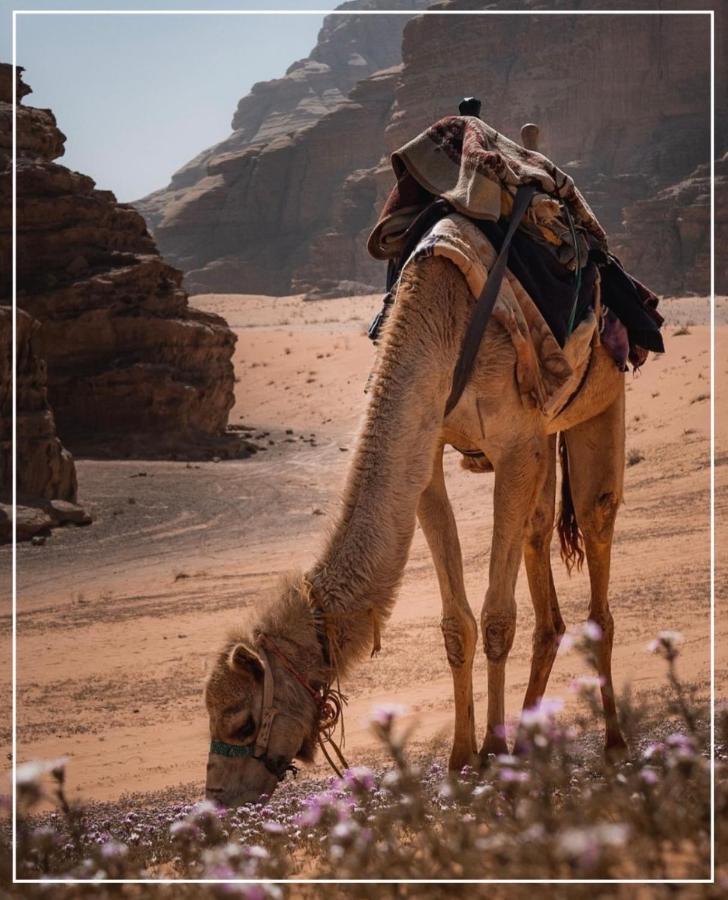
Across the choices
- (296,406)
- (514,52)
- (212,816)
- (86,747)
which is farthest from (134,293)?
(514,52)

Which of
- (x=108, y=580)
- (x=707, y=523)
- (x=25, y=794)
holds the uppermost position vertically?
(x=25, y=794)

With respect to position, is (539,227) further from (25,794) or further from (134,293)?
(134,293)

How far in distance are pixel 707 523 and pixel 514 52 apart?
4592 centimetres

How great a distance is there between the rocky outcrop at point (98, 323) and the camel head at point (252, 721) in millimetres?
18193

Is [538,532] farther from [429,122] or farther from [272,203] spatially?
[272,203]

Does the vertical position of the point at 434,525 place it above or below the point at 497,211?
below

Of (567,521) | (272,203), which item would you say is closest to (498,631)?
(567,521)

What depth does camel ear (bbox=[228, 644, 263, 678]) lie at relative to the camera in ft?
13.9

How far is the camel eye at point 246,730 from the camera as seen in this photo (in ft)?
14.2

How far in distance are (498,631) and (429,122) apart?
50.8m

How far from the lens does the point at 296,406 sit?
94.5ft

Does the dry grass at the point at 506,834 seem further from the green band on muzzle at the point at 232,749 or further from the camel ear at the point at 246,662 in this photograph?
the camel ear at the point at 246,662

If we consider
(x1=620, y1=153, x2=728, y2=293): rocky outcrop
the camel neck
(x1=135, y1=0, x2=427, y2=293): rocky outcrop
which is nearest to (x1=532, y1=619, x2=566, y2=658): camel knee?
the camel neck

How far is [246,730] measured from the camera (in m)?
4.33
